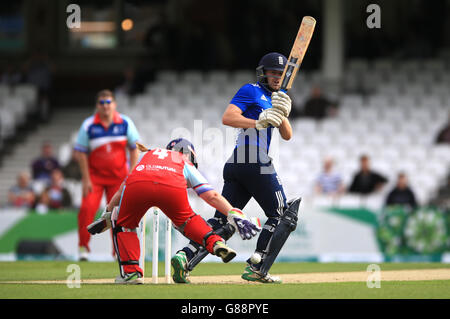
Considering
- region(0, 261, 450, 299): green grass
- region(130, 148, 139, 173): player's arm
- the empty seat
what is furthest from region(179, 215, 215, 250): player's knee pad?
the empty seat

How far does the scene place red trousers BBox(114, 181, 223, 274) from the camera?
25.9 feet

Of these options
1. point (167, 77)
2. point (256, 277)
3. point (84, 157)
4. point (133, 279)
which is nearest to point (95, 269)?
point (84, 157)

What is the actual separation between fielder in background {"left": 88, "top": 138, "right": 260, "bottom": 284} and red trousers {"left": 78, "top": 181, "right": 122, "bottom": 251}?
3.41 m

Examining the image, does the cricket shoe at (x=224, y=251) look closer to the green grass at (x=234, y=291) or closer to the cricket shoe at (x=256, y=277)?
the green grass at (x=234, y=291)

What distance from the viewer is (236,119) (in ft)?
26.8

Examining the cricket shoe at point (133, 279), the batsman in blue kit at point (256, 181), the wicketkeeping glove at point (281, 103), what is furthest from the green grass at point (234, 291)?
the wicketkeeping glove at point (281, 103)

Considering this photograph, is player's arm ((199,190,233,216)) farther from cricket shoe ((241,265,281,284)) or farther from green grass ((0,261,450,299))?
cricket shoe ((241,265,281,284))

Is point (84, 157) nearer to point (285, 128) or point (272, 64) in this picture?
point (272, 64)

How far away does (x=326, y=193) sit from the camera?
54.0 ft

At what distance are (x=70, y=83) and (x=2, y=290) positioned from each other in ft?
60.9

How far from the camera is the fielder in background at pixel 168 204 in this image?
25.9 ft

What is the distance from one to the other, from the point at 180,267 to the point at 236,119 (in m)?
1.49

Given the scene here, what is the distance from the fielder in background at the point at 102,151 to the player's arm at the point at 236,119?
372 cm
